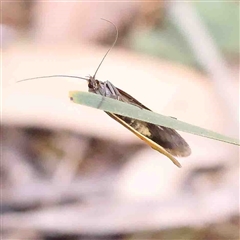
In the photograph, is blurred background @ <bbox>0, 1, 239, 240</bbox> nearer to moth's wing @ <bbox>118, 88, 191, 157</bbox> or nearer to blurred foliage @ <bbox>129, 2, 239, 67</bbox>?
blurred foliage @ <bbox>129, 2, 239, 67</bbox>

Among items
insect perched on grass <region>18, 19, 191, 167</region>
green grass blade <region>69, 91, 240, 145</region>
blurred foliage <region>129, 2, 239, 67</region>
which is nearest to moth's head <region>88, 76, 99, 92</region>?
insect perched on grass <region>18, 19, 191, 167</region>

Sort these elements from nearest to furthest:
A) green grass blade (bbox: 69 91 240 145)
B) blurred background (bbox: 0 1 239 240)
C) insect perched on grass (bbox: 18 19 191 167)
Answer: green grass blade (bbox: 69 91 240 145)
insect perched on grass (bbox: 18 19 191 167)
blurred background (bbox: 0 1 239 240)

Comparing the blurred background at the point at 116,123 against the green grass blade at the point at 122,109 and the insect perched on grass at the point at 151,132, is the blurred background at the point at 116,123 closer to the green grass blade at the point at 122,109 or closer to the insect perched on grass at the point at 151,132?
the insect perched on grass at the point at 151,132

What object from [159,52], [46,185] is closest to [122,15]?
[159,52]

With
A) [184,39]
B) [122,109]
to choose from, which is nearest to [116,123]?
[184,39]

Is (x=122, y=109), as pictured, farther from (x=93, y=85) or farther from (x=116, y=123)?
(x=116, y=123)

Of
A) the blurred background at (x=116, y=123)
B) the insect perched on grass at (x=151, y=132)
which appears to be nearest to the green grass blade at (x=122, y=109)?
the insect perched on grass at (x=151, y=132)

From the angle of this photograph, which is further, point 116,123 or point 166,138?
point 116,123

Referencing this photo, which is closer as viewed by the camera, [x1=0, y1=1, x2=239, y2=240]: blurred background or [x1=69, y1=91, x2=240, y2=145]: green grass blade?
[x1=69, y1=91, x2=240, y2=145]: green grass blade
